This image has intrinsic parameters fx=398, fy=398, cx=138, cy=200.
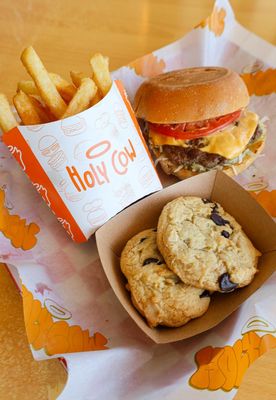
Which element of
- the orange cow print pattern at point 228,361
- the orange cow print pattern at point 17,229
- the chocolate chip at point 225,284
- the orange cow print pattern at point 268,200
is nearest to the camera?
the orange cow print pattern at point 228,361

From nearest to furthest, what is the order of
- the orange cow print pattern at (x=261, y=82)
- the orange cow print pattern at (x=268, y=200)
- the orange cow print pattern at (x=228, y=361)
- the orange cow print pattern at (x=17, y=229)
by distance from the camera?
the orange cow print pattern at (x=228, y=361), the orange cow print pattern at (x=17, y=229), the orange cow print pattern at (x=268, y=200), the orange cow print pattern at (x=261, y=82)

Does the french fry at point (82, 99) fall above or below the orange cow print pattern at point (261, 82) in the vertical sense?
above

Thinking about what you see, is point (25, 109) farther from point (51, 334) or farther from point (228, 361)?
point (228, 361)

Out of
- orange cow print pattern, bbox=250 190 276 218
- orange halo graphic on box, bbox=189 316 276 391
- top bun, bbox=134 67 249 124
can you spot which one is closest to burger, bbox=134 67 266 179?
top bun, bbox=134 67 249 124

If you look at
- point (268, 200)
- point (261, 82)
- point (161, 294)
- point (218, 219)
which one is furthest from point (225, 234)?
point (261, 82)

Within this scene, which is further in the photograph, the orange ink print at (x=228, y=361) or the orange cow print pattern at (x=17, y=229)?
the orange cow print pattern at (x=17, y=229)

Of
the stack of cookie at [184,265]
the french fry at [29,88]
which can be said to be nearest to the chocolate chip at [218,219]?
the stack of cookie at [184,265]

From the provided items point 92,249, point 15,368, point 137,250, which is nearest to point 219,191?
point 137,250

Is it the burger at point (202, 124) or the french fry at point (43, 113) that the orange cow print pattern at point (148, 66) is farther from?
the french fry at point (43, 113)

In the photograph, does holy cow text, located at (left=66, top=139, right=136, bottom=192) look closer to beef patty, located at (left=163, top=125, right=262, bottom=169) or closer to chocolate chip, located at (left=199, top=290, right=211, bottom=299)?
beef patty, located at (left=163, top=125, right=262, bottom=169)
